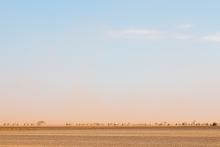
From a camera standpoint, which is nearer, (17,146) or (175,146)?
(175,146)

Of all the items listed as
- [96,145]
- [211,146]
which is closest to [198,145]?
[211,146]

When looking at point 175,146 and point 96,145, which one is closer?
point 175,146

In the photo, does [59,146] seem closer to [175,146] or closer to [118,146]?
[118,146]

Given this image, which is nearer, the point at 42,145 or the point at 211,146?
the point at 211,146

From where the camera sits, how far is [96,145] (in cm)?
4166

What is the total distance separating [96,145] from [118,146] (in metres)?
2.23

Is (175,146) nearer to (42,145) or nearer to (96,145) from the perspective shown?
(96,145)

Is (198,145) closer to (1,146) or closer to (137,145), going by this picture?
(137,145)

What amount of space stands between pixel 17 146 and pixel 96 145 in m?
5.96

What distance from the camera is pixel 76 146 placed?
134ft

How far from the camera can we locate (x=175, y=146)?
38844mm

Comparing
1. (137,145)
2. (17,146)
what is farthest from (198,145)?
(17,146)

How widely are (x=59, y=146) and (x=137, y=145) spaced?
5808 mm

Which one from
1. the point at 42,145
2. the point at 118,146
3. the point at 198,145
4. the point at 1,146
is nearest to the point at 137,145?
the point at 118,146
